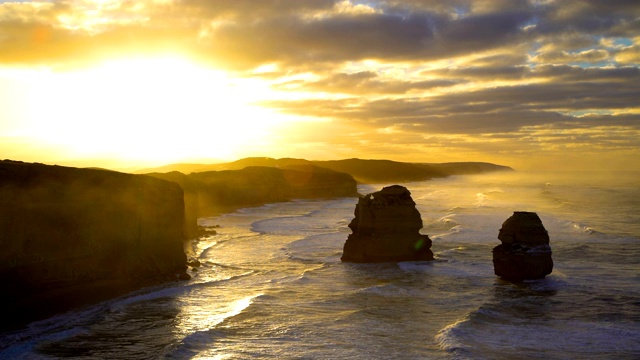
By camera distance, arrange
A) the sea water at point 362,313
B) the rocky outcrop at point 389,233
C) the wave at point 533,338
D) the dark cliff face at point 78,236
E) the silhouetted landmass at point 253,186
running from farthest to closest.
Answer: the silhouetted landmass at point 253,186 → the rocky outcrop at point 389,233 → the dark cliff face at point 78,236 → the sea water at point 362,313 → the wave at point 533,338

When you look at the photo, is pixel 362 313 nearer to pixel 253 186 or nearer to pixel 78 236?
pixel 78 236

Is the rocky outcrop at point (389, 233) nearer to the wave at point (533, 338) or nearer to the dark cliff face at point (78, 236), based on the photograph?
the dark cliff face at point (78, 236)

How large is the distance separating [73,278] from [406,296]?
12.9 meters

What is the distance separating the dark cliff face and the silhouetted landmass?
65.1 ft

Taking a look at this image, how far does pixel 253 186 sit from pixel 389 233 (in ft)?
183

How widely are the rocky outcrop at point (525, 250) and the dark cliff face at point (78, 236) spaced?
49.6 feet

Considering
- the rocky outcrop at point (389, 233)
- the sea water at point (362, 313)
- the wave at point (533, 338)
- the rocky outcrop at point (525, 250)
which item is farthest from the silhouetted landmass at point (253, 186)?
the wave at point (533, 338)

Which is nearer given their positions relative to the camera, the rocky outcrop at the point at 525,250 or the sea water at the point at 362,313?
the sea water at the point at 362,313

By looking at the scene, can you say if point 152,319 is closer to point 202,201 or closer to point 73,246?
point 73,246

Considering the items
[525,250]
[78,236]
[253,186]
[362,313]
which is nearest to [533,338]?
[362,313]

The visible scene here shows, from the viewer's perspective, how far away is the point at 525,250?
25.3 metres

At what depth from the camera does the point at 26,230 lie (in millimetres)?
20703

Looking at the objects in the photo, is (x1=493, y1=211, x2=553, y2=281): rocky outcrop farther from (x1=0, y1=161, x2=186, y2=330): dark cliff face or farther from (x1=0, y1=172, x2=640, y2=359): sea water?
(x1=0, y1=161, x2=186, y2=330): dark cliff face

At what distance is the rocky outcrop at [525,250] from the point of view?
25.0 meters
